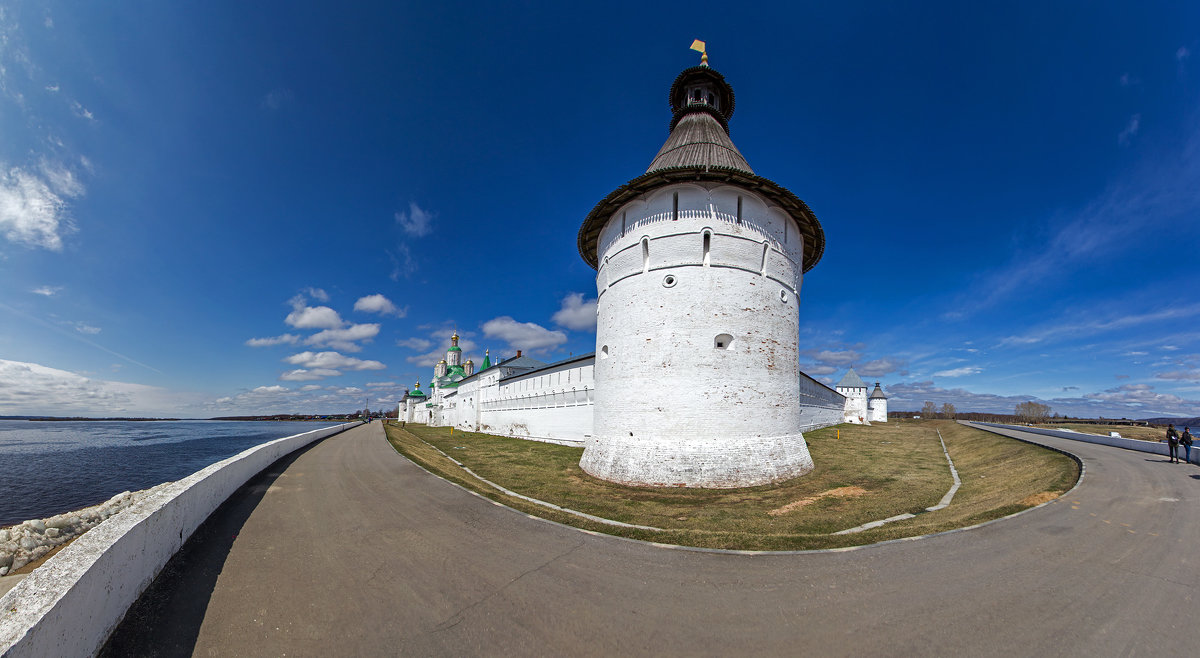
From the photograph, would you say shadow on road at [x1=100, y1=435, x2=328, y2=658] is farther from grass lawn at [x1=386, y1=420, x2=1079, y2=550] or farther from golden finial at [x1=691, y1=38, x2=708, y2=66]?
golden finial at [x1=691, y1=38, x2=708, y2=66]

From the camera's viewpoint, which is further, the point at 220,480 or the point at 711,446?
the point at 711,446

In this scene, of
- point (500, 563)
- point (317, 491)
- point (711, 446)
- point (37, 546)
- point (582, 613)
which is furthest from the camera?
point (711, 446)

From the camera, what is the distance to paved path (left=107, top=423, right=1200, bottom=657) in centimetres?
400

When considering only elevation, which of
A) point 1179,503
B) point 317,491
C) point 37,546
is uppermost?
point 1179,503

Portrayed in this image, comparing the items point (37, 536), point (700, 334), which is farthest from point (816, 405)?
point (37, 536)

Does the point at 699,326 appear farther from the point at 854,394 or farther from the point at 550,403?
the point at 854,394

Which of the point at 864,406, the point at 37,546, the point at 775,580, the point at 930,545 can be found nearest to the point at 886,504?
the point at 930,545

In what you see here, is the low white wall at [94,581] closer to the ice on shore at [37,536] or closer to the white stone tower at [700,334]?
the ice on shore at [37,536]

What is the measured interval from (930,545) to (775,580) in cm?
282

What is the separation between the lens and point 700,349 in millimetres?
12766

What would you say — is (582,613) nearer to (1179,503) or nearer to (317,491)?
(317,491)

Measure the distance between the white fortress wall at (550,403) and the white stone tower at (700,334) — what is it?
7.71 metres

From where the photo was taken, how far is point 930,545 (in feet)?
20.3

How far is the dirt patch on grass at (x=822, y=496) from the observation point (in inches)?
371
